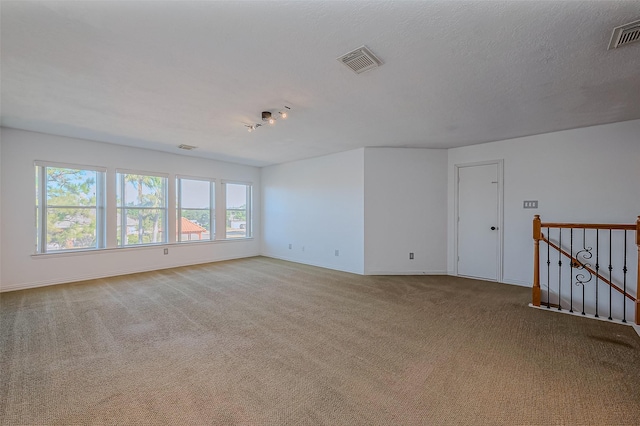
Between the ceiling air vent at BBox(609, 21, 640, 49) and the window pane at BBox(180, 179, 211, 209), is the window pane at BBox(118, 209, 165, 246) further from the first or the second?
the ceiling air vent at BBox(609, 21, 640, 49)

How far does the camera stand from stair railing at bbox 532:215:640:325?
11.9 feet

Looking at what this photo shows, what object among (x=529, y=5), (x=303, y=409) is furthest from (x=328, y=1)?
(x=303, y=409)

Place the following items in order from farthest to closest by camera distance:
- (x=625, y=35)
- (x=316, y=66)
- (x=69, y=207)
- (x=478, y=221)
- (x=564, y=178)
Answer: (x=478, y=221) → (x=69, y=207) → (x=564, y=178) → (x=316, y=66) → (x=625, y=35)

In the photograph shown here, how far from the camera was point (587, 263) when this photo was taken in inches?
155

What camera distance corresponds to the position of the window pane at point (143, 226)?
544cm

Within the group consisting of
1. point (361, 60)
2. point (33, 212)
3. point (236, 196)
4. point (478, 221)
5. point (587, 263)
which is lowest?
point (587, 263)

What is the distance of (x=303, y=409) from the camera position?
1.70m

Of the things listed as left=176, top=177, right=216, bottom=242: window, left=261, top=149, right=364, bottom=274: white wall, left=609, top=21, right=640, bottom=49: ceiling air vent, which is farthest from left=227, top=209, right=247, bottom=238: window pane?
left=609, top=21, right=640, bottom=49: ceiling air vent

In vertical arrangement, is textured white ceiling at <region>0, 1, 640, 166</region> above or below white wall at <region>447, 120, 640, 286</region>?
above

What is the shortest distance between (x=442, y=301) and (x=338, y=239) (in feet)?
8.44

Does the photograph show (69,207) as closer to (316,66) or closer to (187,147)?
(187,147)

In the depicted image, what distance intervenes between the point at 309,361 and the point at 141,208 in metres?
5.13

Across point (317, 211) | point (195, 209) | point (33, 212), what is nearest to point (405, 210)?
point (317, 211)

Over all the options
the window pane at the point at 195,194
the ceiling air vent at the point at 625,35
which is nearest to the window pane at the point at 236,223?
the window pane at the point at 195,194
